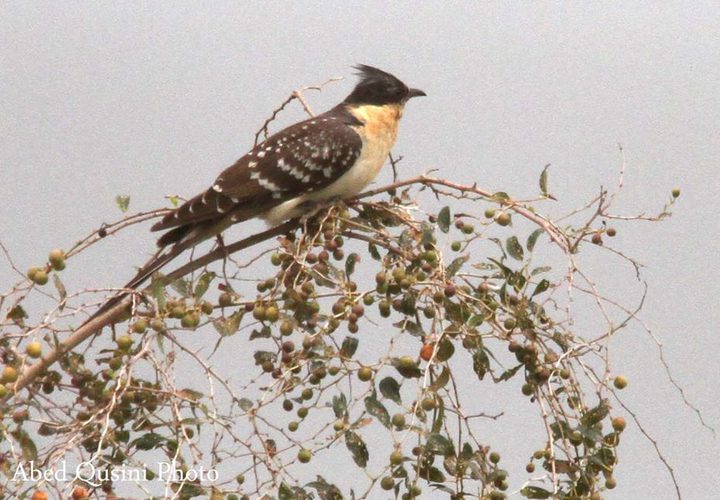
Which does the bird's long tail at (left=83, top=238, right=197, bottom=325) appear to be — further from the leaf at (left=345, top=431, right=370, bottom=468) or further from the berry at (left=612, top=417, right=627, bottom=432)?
the berry at (left=612, top=417, right=627, bottom=432)

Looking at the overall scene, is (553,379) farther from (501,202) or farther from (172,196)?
(172,196)

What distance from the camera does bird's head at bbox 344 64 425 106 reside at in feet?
11.9

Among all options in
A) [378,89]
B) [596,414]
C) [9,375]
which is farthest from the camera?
[378,89]

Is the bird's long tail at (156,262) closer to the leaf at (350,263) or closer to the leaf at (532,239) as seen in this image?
the leaf at (350,263)

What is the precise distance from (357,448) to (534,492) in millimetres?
341

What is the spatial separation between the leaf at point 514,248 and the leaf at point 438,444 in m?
0.42

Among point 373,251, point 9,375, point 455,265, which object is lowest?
point 9,375

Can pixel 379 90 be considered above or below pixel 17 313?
above

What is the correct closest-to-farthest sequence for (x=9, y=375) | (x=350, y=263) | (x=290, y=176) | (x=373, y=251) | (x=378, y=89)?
(x=9, y=375), (x=350, y=263), (x=373, y=251), (x=290, y=176), (x=378, y=89)

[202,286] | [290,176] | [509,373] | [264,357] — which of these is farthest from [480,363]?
[290,176]

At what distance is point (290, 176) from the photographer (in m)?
3.08

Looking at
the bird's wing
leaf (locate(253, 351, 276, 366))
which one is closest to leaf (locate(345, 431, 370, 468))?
leaf (locate(253, 351, 276, 366))

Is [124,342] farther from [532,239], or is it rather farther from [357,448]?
[532,239]

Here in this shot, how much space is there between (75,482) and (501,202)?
40.5 inches
